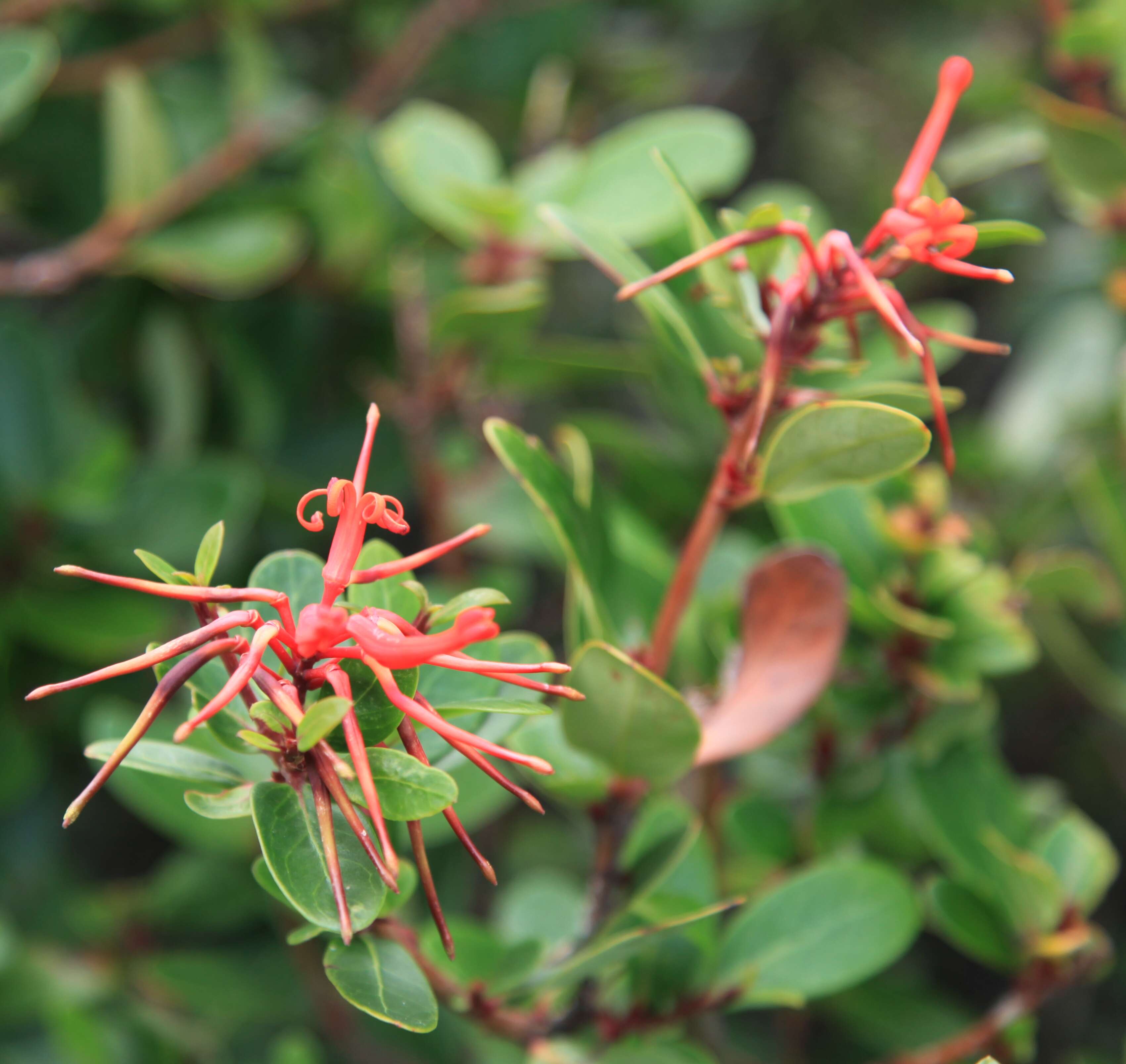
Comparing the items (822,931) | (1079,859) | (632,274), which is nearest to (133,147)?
(632,274)

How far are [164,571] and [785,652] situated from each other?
1.14 feet

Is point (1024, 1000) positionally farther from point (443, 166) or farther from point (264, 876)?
point (443, 166)

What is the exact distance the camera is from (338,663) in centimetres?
41

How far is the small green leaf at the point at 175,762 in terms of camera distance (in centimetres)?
45

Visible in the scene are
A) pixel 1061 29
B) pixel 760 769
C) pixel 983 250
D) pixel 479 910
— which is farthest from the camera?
pixel 479 910

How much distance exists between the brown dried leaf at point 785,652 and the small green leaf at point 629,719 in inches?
1.1

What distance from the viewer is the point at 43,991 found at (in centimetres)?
95

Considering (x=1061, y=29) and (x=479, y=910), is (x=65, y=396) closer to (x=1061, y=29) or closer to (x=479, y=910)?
(x=479, y=910)

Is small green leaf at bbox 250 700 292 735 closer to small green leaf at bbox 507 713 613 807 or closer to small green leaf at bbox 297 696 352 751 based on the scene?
small green leaf at bbox 297 696 352 751

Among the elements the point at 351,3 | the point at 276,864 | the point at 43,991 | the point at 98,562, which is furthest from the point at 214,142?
the point at 276,864

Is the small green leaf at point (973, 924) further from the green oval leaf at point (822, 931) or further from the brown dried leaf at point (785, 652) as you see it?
the brown dried leaf at point (785, 652)

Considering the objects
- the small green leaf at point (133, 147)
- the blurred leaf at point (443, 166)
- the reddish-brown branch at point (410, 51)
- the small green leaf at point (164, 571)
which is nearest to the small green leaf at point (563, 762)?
the small green leaf at point (164, 571)

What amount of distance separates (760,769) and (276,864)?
0.56m

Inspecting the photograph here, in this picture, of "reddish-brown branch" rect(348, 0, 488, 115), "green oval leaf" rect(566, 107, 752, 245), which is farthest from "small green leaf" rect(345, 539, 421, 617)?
"reddish-brown branch" rect(348, 0, 488, 115)
